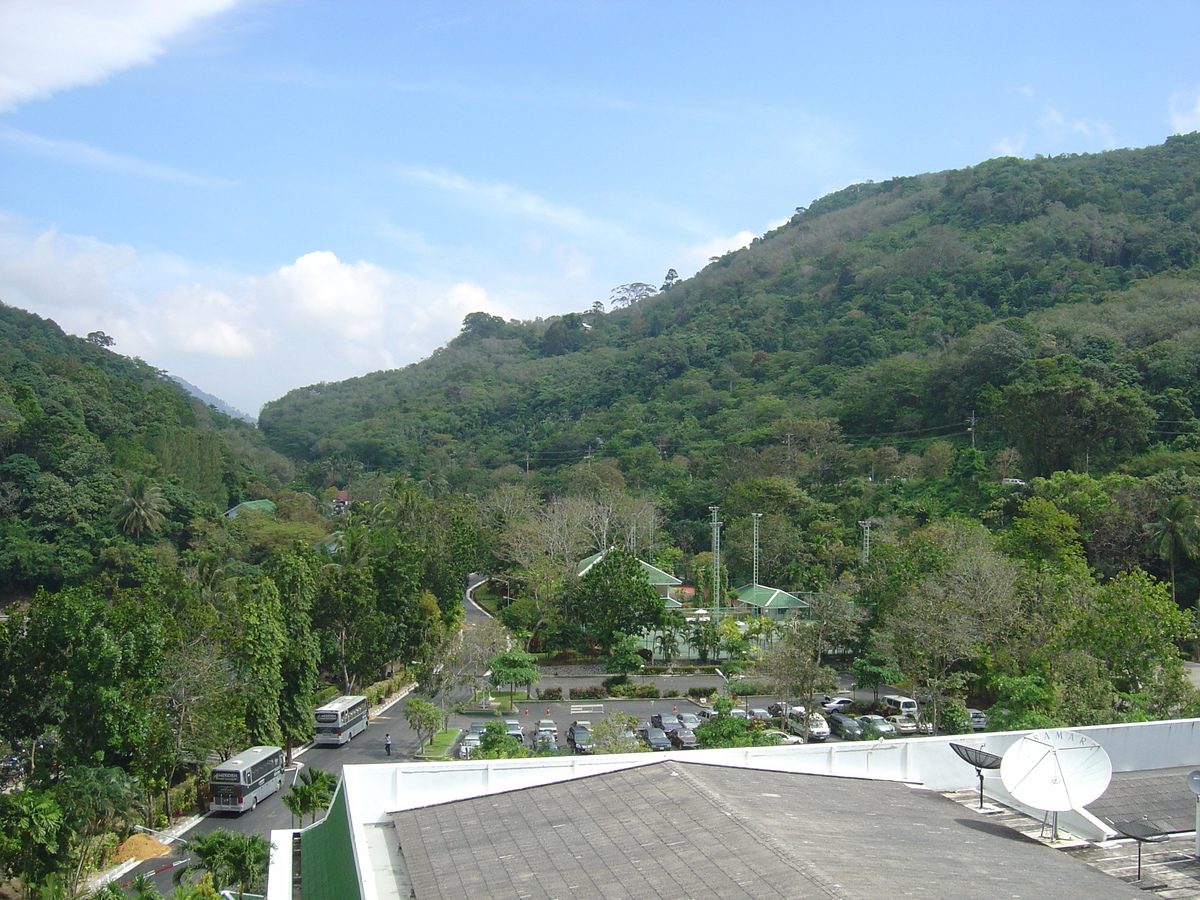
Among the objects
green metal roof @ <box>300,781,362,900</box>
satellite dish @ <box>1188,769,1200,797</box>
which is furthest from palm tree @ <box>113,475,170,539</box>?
satellite dish @ <box>1188,769,1200,797</box>

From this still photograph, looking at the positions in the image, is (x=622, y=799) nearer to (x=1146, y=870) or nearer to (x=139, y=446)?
(x=1146, y=870)

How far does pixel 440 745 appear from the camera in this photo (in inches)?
976

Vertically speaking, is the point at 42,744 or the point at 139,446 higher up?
the point at 139,446

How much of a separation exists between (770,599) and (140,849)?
25524 mm

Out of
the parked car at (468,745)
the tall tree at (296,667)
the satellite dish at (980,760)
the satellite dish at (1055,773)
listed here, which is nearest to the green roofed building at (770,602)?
the parked car at (468,745)

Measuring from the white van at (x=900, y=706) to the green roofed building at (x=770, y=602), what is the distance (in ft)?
29.1

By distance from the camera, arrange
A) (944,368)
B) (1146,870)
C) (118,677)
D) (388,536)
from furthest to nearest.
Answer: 1. (944,368)
2. (388,536)
3. (118,677)
4. (1146,870)

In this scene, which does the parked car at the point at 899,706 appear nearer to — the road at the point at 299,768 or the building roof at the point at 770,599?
the building roof at the point at 770,599

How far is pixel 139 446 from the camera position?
5828 centimetres

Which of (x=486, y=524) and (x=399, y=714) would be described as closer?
(x=399, y=714)

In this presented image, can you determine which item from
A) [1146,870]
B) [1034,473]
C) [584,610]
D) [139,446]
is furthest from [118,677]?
[139,446]

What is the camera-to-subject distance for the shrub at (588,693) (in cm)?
3036

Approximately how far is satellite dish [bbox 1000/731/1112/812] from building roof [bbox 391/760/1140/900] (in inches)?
16.0

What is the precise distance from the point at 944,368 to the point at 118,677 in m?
48.9
